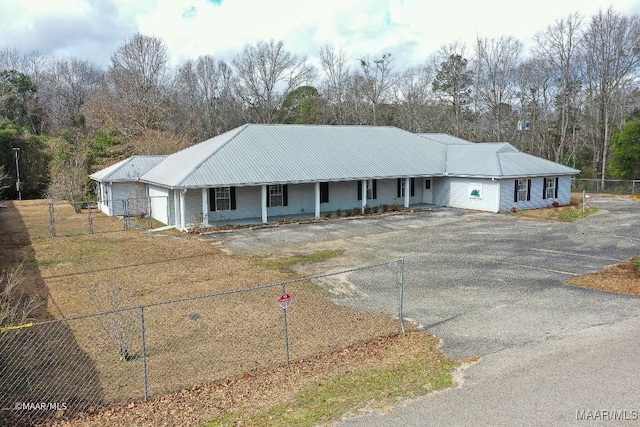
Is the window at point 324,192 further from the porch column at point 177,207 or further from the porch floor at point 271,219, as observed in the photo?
the porch column at point 177,207

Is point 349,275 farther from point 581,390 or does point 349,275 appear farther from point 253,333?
point 581,390

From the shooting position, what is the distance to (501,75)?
52.8m

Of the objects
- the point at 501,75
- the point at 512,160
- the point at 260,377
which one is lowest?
the point at 260,377

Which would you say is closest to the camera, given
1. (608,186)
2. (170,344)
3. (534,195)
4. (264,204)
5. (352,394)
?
(352,394)

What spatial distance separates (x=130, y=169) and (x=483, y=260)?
21.6m

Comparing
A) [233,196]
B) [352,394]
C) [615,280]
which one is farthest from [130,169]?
[352,394]

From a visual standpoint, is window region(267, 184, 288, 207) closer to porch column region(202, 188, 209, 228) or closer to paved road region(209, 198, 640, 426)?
paved road region(209, 198, 640, 426)

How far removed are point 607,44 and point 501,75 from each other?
34.5 ft

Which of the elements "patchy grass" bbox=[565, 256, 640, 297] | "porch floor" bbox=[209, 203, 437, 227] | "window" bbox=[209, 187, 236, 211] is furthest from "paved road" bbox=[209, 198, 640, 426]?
"window" bbox=[209, 187, 236, 211]

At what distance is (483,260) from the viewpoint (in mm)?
16766

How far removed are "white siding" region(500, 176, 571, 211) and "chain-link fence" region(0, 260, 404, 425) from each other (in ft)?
61.4

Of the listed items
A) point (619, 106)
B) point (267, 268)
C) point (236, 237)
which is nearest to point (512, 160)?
point (236, 237)

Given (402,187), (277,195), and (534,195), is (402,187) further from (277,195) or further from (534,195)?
(277,195)

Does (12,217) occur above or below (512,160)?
below
